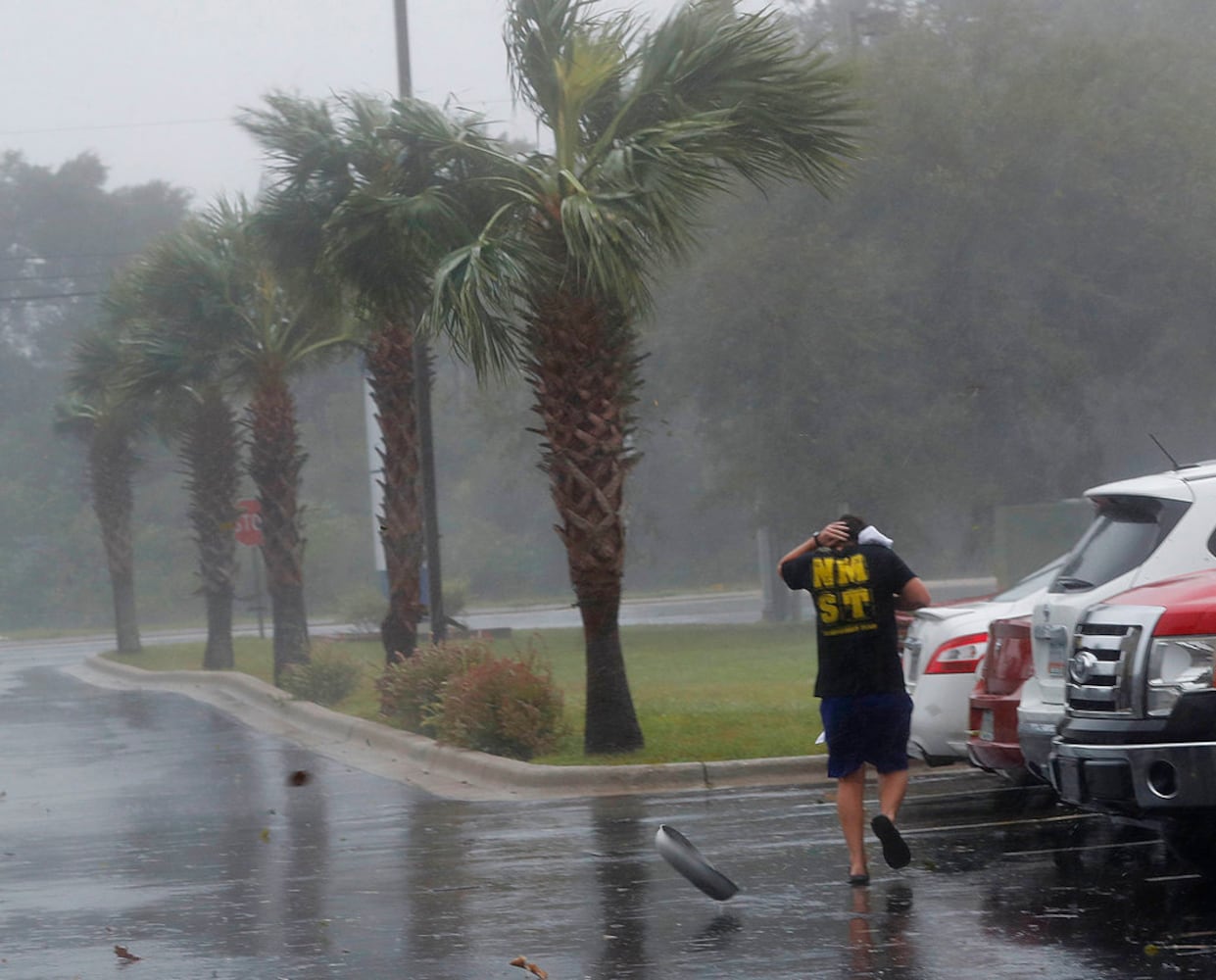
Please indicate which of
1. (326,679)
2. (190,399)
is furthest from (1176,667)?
(190,399)

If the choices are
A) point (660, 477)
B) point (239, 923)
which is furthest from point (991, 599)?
point (660, 477)

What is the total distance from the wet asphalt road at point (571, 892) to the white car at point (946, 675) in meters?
0.44

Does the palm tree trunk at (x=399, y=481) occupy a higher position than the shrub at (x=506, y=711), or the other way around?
the palm tree trunk at (x=399, y=481)

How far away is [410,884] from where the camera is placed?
29.5ft

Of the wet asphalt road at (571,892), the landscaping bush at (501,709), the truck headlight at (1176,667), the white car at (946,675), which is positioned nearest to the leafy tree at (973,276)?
the landscaping bush at (501,709)

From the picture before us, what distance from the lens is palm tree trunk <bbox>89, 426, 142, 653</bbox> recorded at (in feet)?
133

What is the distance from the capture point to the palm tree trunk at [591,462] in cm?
1369

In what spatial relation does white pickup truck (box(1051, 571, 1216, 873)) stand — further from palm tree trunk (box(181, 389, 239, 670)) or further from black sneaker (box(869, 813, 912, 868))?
palm tree trunk (box(181, 389, 239, 670))

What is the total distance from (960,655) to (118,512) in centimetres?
3396

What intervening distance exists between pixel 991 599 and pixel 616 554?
331cm

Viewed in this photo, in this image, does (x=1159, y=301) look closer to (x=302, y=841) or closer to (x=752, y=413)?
(x=752, y=413)

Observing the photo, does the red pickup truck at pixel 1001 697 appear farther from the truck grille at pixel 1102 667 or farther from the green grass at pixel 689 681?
the green grass at pixel 689 681

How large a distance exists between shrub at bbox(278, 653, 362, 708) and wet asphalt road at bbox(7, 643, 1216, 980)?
786 centimetres

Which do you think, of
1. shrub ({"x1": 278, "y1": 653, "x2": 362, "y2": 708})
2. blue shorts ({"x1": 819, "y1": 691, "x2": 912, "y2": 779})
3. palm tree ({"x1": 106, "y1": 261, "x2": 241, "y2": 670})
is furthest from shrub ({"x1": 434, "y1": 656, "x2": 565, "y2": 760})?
palm tree ({"x1": 106, "y1": 261, "x2": 241, "y2": 670})
